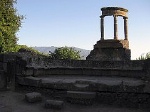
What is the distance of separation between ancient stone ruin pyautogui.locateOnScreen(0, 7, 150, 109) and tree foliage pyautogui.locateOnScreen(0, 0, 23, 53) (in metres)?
12.4

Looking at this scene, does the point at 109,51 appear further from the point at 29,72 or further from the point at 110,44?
the point at 29,72

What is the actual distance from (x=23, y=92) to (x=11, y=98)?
83 cm

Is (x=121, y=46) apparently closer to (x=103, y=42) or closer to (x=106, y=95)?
(x=103, y=42)

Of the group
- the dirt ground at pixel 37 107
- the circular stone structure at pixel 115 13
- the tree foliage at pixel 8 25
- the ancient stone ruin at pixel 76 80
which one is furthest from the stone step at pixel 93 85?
the circular stone structure at pixel 115 13

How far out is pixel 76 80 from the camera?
8359 mm

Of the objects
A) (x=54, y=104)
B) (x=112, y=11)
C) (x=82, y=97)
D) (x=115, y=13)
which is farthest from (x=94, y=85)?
(x=115, y=13)

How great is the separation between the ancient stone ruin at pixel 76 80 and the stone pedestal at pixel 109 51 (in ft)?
40.9

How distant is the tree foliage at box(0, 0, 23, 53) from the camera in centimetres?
2334

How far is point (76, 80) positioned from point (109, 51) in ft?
57.6

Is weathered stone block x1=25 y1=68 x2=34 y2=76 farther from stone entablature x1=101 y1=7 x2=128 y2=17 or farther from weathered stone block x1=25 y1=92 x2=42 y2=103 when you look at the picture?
stone entablature x1=101 y1=7 x2=128 y2=17

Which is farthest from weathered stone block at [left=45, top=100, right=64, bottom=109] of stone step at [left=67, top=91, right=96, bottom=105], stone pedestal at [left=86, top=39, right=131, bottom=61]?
stone pedestal at [left=86, top=39, right=131, bottom=61]

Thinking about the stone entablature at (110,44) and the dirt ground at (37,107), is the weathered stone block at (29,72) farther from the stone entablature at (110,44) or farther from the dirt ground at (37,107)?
the stone entablature at (110,44)

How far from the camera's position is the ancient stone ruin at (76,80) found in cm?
761

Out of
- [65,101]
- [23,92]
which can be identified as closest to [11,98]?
[23,92]
